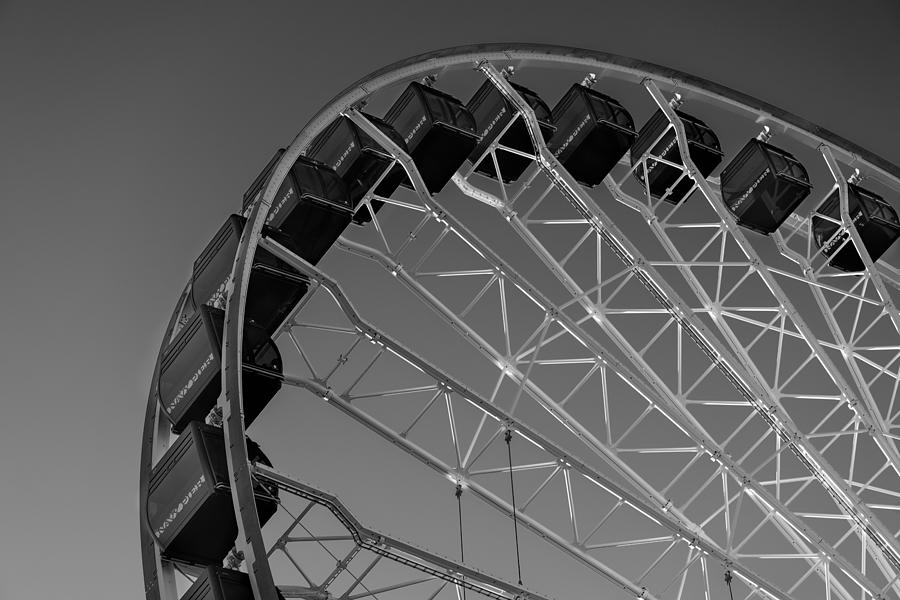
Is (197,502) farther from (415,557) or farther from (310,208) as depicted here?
(310,208)

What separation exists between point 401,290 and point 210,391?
12.9 m

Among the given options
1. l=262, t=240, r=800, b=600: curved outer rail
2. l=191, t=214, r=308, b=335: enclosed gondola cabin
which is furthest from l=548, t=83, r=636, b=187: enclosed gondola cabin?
l=191, t=214, r=308, b=335: enclosed gondola cabin

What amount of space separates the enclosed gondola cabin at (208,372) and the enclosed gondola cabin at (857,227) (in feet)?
37.6

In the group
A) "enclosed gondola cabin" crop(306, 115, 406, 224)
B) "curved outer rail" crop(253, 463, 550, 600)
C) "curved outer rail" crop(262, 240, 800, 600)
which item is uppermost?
"enclosed gondola cabin" crop(306, 115, 406, 224)

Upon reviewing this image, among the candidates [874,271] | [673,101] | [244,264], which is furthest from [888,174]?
[244,264]

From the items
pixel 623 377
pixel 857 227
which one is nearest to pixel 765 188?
pixel 857 227

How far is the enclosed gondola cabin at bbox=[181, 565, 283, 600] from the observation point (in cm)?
1351

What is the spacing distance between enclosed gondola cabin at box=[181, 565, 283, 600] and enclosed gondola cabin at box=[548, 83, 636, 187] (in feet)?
34.0

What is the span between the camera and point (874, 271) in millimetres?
21422

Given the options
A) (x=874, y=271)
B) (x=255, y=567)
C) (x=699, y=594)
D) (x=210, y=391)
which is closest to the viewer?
(x=255, y=567)

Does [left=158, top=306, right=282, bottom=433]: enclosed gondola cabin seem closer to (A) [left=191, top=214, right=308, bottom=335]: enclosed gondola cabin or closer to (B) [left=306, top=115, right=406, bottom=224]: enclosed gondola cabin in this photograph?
(A) [left=191, top=214, right=308, bottom=335]: enclosed gondola cabin

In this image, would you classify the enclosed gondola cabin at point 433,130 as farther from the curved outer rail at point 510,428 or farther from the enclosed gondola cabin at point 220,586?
the enclosed gondola cabin at point 220,586

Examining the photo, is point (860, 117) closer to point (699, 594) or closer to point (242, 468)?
point (699, 594)

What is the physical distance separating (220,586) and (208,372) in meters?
3.34
